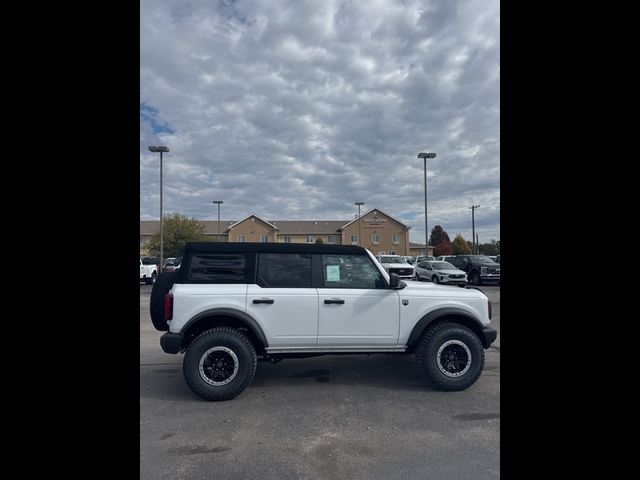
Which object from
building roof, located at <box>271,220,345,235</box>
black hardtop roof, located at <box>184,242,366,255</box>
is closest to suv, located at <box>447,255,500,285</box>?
black hardtop roof, located at <box>184,242,366,255</box>

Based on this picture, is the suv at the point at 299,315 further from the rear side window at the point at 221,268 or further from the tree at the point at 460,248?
the tree at the point at 460,248

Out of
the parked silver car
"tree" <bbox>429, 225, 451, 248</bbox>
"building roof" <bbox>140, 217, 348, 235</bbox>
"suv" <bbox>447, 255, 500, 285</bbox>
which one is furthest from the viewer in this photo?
"tree" <bbox>429, 225, 451, 248</bbox>

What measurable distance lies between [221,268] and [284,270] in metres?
0.82

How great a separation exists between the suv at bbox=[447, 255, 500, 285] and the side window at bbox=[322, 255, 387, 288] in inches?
650

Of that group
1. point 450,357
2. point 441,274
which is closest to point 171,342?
point 450,357

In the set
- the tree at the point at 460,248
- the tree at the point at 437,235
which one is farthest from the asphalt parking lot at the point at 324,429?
the tree at the point at 437,235

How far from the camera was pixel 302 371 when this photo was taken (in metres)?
5.07

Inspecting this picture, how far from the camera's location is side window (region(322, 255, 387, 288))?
4367 millimetres

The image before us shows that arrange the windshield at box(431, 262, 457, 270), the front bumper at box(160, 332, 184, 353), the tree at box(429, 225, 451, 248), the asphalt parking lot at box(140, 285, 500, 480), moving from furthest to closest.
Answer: the tree at box(429, 225, 451, 248), the windshield at box(431, 262, 457, 270), the front bumper at box(160, 332, 184, 353), the asphalt parking lot at box(140, 285, 500, 480)

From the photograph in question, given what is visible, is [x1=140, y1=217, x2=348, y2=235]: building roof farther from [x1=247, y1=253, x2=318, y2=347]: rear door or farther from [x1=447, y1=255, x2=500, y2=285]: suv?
[x1=247, y1=253, x2=318, y2=347]: rear door
